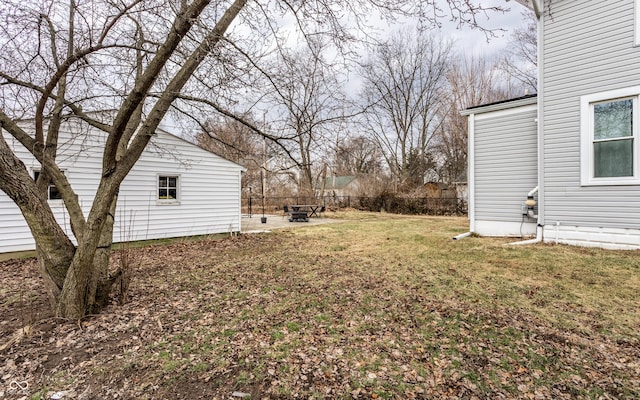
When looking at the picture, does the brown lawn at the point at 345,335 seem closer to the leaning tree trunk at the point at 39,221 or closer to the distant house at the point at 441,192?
the leaning tree trunk at the point at 39,221

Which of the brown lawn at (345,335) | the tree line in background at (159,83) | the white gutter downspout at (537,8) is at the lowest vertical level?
the brown lawn at (345,335)

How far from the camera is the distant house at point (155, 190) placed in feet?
22.0

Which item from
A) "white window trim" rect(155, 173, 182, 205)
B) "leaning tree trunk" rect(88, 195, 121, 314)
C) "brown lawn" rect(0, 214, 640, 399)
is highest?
"white window trim" rect(155, 173, 182, 205)

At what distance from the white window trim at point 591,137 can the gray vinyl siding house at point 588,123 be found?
0.04ft

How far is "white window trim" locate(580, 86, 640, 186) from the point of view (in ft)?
18.0

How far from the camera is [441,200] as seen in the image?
16.5m

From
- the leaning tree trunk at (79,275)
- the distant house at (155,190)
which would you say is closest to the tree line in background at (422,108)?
the distant house at (155,190)

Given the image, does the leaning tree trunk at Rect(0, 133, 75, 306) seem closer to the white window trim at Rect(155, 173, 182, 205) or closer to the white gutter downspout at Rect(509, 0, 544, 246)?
the white window trim at Rect(155, 173, 182, 205)

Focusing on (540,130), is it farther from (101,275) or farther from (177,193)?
(177,193)

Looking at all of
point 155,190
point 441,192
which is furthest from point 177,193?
point 441,192

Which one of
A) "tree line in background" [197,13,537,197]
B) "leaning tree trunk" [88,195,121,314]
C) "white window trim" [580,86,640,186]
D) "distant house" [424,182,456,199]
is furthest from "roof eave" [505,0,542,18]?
"distant house" [424,182,456,199]

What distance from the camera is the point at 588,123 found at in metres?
5.92

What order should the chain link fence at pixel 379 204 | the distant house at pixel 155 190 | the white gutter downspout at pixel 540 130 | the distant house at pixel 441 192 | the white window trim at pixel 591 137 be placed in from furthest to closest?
the distant house at pixel 441 192, the chain link fence at pixel 379 204, the distant house at pixel 155 190, the white gutter downspout at pixel 540 130, the white window trim at pixel 591 137

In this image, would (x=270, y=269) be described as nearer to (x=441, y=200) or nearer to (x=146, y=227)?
(x=146, y=227)
